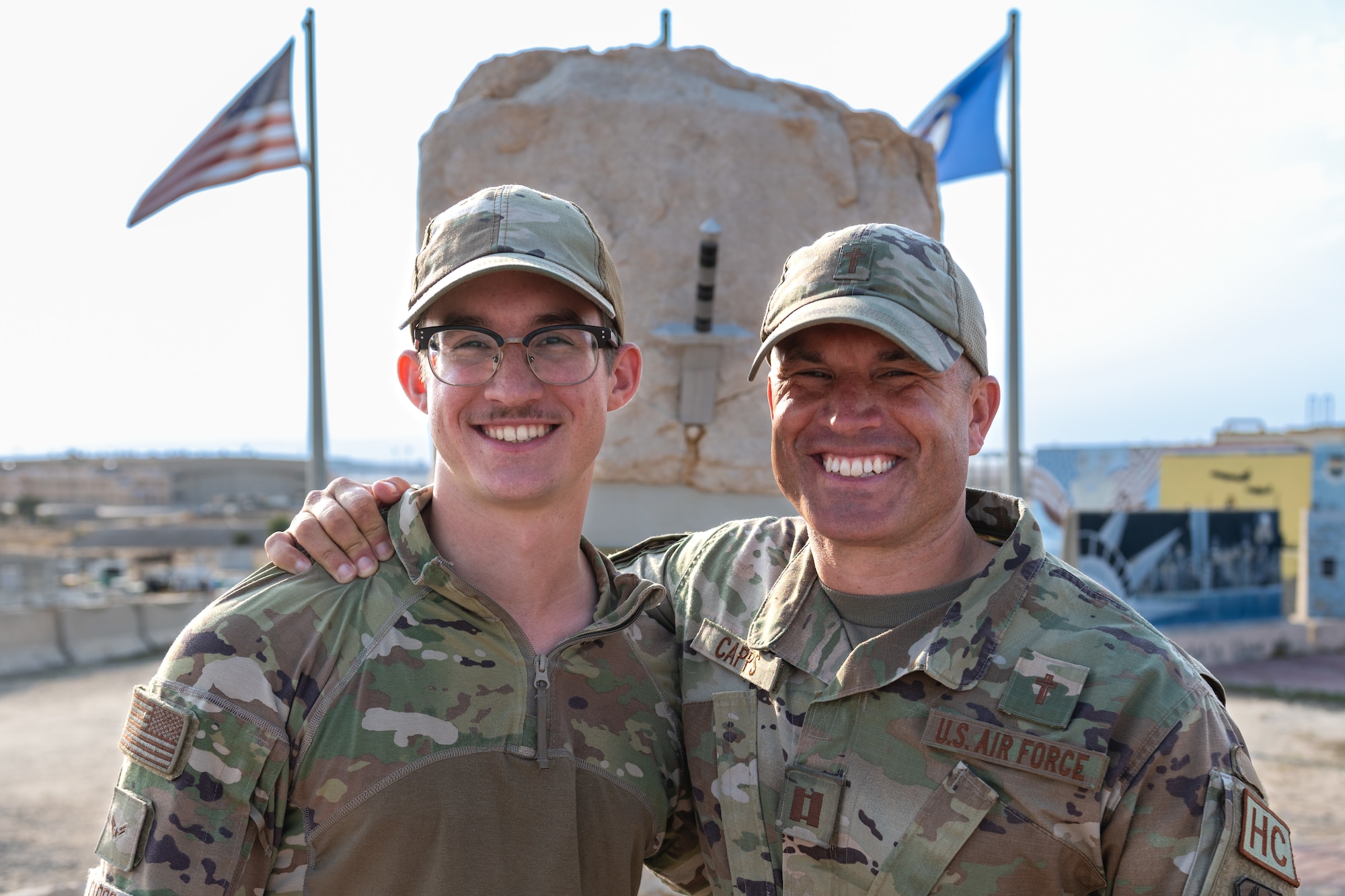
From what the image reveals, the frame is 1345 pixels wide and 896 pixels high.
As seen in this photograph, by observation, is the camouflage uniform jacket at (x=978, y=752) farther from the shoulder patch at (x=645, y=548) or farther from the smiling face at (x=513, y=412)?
the shoulder patch at (x=645, y=548)

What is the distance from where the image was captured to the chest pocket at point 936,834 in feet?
5.46

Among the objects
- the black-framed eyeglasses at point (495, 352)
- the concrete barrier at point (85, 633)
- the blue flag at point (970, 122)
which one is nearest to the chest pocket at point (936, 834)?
the black-framed eyeglasses at point (495, 352)

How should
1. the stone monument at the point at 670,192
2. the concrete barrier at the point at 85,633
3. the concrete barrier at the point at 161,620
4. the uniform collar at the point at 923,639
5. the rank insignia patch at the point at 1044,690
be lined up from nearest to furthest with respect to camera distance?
the rank insignia patch at the point at 1044,690 → the uniform collar at the point at 923,639 → the stone monument at the point at 670,192 → the concrete barrier at the point at 85,633 → the concrete barrier at the point at 161,620

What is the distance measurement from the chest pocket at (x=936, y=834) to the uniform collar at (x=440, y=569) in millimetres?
663

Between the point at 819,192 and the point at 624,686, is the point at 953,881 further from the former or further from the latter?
the point at 819,192

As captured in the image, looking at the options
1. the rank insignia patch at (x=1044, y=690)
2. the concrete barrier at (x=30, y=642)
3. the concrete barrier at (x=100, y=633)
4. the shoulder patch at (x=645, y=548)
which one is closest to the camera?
the rank insignia patch at (x=1044, y=690)

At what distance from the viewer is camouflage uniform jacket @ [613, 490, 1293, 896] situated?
159cm

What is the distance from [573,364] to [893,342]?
2.04ft

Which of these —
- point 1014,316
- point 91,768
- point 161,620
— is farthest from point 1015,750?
point 161,620

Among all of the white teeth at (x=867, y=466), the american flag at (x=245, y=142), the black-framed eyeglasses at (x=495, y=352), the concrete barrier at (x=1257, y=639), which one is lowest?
the concrete barrier at (x=1257, y=639)

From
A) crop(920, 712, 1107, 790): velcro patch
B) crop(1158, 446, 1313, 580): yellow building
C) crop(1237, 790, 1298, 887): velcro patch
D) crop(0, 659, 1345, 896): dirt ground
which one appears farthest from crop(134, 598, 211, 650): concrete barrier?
crop(1158, 446, 1313, 580): yellow building

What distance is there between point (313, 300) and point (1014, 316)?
496 centimetres

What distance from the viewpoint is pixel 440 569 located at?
5.93 ft

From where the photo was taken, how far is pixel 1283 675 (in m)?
9.90
